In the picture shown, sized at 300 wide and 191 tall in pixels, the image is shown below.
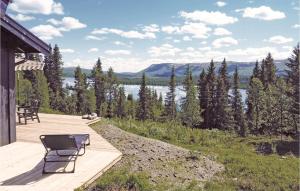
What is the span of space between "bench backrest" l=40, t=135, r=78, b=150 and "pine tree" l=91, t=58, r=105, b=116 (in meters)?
75.7

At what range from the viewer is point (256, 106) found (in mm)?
65312

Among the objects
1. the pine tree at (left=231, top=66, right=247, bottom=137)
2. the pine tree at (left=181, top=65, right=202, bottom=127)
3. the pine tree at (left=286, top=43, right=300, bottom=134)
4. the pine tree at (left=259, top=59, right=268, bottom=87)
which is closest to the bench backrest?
the pine tree at (left=286, top=43, right=300, bottom=134)

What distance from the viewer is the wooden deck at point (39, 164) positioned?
7.98 metres

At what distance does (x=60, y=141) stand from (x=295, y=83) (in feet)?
154

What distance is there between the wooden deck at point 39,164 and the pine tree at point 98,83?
71.2 m

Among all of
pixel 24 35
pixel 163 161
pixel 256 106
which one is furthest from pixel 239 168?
pixel 256 106

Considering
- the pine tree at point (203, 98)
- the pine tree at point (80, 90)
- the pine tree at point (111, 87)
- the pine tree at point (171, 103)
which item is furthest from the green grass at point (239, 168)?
the pine tree at point (111, 87)

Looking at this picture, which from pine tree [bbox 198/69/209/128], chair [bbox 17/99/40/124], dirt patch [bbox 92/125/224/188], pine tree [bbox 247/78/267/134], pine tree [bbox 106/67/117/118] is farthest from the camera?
pine tree [bbox 106/67/117/118]

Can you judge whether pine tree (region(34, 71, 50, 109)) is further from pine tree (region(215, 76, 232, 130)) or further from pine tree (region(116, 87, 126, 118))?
pine tree (region(215, 76, 232, 130))

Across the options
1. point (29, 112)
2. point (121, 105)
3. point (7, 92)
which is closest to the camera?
point (7, 92)

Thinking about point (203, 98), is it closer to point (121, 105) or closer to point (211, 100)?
point (211, 100)

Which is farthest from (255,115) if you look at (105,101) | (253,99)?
(105,101)

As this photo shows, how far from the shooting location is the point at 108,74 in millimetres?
90562

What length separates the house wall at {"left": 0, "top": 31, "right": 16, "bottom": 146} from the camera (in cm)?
1147
